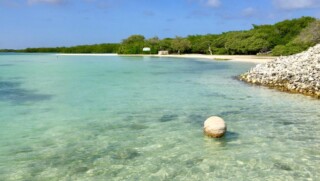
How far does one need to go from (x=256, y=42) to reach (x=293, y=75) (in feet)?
184

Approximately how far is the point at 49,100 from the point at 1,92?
5407 millimetres

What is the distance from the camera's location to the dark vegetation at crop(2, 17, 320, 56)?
63.1 meters

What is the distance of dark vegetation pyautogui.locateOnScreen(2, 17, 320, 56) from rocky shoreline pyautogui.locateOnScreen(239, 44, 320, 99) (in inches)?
1390

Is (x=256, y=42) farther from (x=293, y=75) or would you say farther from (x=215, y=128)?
(x=215, y=128)

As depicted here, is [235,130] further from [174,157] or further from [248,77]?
[248,77]

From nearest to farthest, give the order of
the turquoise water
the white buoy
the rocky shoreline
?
the turquoise water → the white buoy → the rocky shoreline

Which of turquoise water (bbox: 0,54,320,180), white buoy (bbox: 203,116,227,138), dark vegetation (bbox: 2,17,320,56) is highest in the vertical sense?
dark vegetation (bbox: 2,17,320,56)

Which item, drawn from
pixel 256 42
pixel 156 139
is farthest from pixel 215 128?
pixel 256 42

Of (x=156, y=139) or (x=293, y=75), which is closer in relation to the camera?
(x=156, y=139)

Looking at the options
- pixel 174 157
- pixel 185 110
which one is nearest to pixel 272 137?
pixel 174 157

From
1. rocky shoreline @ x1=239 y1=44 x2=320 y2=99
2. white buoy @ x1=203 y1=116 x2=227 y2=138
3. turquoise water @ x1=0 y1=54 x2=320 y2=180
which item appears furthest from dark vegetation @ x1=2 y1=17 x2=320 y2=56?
white buoy @ x1=203 y1=116 x2=227 y2=138

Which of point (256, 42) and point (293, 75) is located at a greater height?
point (256, 42)

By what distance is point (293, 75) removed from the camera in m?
22.4

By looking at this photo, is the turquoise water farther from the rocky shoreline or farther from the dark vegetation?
the dark vegetation
